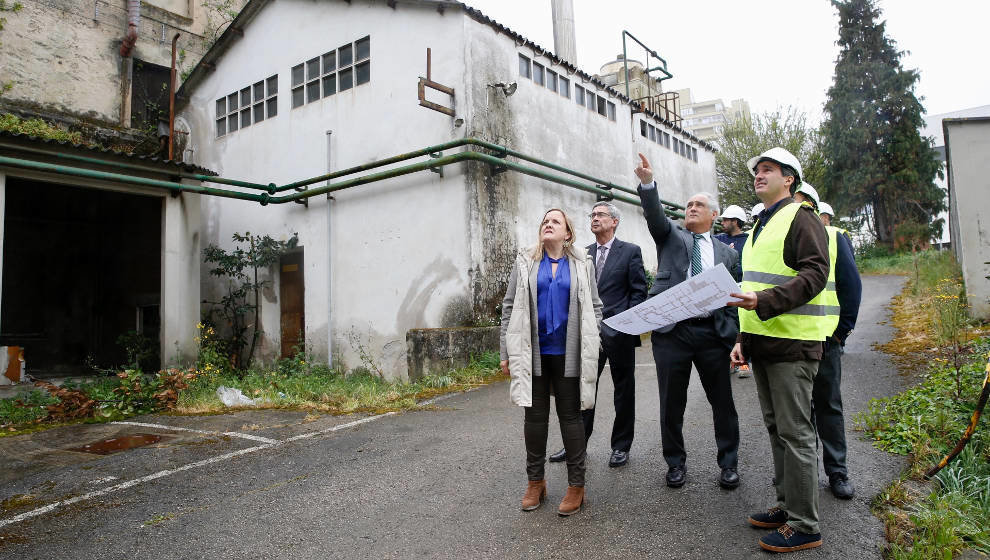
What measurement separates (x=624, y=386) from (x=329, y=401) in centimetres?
469

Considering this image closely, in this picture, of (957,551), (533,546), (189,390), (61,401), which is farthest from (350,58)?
(957,551)

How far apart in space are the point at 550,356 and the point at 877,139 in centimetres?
2869

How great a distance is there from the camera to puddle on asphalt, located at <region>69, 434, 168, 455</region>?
5.80 meters

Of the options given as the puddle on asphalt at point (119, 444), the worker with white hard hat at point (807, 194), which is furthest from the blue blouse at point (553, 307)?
the puddle on asphalt at point (119, 444)

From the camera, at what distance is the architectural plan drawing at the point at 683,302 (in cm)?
296

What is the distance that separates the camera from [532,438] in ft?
11.8

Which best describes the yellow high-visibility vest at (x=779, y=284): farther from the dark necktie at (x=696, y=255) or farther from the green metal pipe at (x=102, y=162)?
the green metal pipe at (x=102, y=162)

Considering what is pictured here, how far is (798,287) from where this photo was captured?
2795mm

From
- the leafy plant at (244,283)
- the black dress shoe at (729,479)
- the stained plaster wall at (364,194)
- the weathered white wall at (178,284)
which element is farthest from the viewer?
the leafy plant at (244,283)

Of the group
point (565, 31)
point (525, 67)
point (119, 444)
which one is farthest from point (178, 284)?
point (565, 31)

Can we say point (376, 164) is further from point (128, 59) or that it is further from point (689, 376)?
point (128, 59)

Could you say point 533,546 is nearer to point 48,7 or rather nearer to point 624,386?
point 624,386

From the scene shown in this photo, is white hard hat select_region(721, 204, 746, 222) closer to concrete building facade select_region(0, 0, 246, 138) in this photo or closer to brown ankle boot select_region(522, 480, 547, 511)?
brown ankle boot select_region(522, 480, 547, 511)

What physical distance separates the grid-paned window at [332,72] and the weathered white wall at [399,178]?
0.58ft
